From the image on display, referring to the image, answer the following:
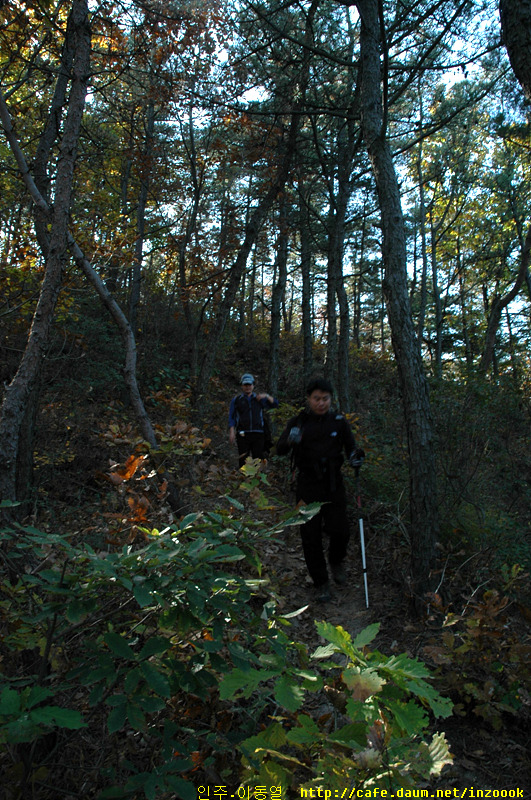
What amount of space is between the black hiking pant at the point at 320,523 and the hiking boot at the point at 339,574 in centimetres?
29

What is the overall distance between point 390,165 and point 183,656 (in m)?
4.77

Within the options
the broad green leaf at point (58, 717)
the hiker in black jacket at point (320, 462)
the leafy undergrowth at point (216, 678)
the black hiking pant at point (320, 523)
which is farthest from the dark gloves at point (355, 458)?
the broad green leaf at point (58, 717)

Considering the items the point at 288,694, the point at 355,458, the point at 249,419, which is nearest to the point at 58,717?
the point at 288,694

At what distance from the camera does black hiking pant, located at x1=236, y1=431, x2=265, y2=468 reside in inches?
298

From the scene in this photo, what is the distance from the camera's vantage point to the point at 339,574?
5.15m

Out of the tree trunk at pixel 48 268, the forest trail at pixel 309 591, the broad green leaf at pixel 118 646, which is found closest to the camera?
the broad green leaf at pixel 118 646

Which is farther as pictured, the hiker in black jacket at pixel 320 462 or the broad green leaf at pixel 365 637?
the hiker in black jacket at pixel 320 462

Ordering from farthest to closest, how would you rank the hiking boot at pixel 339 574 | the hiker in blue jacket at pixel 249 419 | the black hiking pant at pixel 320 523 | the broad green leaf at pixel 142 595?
the hiker in blue jacket at pixel 249 419 → the hiking boot at pixel 339 574 → the black hiking pant at pixel 320 523 → the broad green leaf at pixel 142 595

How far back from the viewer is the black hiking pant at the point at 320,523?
4.77 m

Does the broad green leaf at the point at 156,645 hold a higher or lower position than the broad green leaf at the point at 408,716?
higher

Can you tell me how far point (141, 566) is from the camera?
5.46 ft

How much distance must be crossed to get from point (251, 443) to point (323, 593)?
316cm

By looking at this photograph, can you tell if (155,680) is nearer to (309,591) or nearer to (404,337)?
(404,337)

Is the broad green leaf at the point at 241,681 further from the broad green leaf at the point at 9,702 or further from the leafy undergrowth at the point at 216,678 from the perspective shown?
the broad green leaf at the point at 9,702
